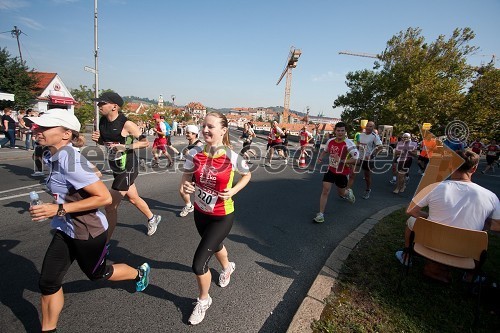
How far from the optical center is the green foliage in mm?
23938

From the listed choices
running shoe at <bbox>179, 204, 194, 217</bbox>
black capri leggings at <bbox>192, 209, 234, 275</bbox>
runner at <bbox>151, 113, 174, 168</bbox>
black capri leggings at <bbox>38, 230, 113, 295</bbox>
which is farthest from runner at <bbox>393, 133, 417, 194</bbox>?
black capri leggings at <bbox>38, 230, 113, 295</bbox>

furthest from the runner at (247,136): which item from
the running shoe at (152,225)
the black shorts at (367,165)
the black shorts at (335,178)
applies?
the running shoe at (152,225)

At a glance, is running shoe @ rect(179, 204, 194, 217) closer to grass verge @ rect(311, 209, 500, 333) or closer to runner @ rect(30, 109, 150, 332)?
runner @ rect(30, 109, 150, 332)

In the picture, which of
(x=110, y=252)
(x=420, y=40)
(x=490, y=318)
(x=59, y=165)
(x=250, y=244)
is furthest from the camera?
(x=420, y=40)

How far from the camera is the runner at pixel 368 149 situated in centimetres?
768

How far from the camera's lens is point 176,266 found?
11.0 ft

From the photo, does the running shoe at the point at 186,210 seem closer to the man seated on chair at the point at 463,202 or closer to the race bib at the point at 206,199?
the race bib at the point at 206,199

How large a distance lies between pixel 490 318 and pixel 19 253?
5.69 meters

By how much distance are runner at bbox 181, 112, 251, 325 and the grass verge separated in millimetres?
1139

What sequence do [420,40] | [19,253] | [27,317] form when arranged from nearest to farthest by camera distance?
[27,317] < [19,253] < [420,40]

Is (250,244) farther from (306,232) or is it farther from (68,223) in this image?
(68,223)

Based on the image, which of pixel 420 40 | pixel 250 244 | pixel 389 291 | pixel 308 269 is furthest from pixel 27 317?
pixel 420 40

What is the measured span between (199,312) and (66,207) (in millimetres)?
1520

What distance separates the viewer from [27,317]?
7.73 ft
